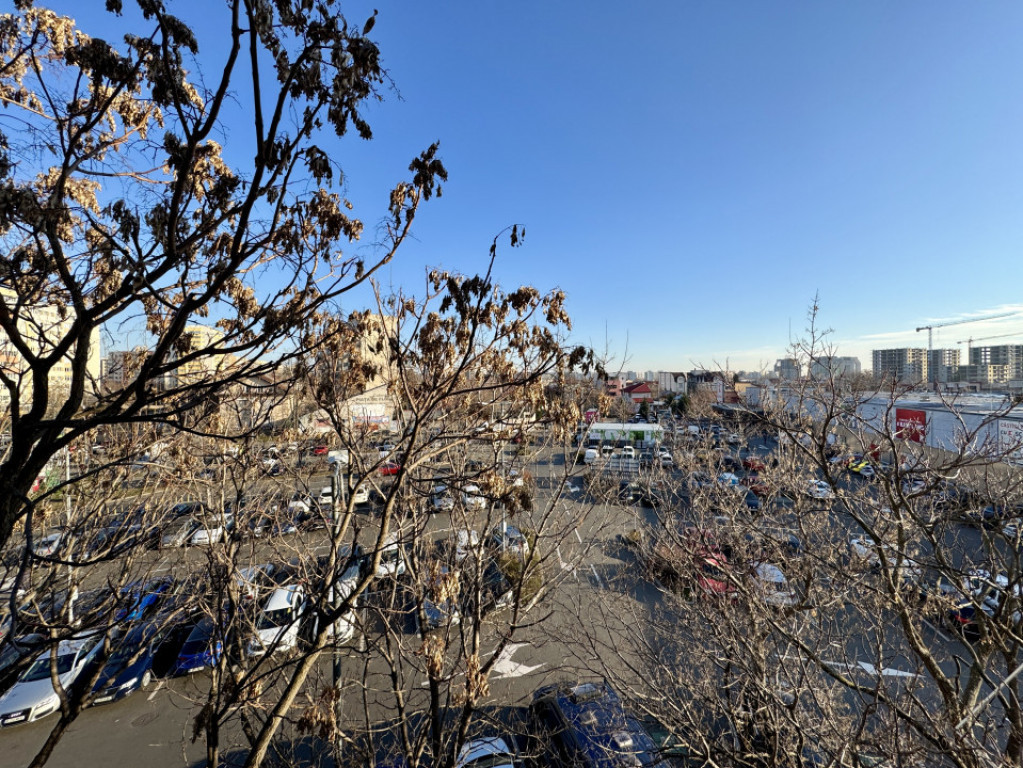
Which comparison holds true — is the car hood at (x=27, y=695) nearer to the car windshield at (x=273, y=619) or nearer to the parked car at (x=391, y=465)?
the car windshield at (x=273, y=619)

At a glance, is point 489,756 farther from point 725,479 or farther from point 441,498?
point 725,479

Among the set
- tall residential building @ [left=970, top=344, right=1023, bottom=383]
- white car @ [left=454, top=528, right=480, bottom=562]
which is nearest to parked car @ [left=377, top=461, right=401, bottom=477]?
white car @ [left=454, top=528, right=480, bottom=562]

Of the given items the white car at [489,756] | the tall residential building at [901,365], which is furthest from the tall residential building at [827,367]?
the white car at [489,756]

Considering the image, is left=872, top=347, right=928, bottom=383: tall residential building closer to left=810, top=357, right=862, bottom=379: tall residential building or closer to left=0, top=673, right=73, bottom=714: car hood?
left=810, top=357, right=862, bottom=379: tall residential building

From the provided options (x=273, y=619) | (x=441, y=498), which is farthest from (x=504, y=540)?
(x=273, y=619)

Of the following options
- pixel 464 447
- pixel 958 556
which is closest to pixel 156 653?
pixel 464 447

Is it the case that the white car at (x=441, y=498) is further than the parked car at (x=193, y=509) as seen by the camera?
No

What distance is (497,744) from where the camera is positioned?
609cm

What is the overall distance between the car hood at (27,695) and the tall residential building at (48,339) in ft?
19.3

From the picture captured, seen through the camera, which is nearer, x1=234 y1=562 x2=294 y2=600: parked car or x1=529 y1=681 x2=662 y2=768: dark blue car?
x1=234 y1=562 x2=294 y2=600: parked car

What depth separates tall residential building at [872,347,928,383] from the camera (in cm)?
550

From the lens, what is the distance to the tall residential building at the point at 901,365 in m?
5.50

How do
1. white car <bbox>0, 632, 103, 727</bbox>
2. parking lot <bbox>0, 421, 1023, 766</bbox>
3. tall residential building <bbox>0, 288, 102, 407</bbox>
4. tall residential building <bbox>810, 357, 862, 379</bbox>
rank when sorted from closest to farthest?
tall residential building <bbox>0, 288, 102, 407</bbox>, parking lot <bbox>0, 421, 1023, 766</bbox>, tall residential building <bbox>810, 357, 862, 379</bbox>, white car <bbox>0, 632, 103, 727</bbox>

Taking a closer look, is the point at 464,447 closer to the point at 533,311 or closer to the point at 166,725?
the point at 533,311
